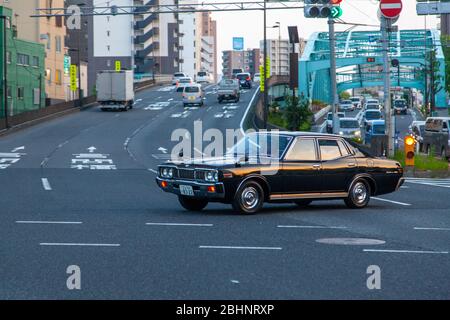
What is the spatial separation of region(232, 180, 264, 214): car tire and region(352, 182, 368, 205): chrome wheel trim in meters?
2.48

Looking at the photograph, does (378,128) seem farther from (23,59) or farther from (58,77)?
(58,77)

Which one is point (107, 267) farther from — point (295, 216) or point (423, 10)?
point (423, 10)

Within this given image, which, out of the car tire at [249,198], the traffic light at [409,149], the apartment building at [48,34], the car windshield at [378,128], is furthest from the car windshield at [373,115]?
the car tire at [249,198]

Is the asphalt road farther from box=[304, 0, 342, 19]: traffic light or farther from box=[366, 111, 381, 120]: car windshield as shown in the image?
box=[366, 111, 381, 120]: car windshield

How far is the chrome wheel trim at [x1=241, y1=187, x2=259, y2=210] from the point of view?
54.8ft

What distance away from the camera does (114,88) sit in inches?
3100

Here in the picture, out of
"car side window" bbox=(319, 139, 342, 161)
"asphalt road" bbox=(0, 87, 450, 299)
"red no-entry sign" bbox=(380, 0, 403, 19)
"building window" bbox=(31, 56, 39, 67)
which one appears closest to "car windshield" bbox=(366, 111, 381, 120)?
"building window" bbox=(31, 56, 39, 67)

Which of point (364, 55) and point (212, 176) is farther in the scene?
point (364, 55)

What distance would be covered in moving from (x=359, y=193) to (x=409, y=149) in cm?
1405

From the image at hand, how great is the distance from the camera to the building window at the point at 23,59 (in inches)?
3247

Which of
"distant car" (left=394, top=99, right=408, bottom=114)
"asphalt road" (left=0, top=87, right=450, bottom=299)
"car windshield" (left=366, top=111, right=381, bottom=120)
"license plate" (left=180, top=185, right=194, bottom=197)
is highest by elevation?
"distant car" (left=394, top=99, right=408, bottom=114)

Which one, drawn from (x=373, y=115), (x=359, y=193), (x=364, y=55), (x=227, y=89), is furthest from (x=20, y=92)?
(x=359, y=193)

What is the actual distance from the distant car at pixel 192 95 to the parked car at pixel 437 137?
4045cm

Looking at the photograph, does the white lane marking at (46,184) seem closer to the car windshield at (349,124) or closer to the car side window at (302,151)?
the car side window at (302,151)
